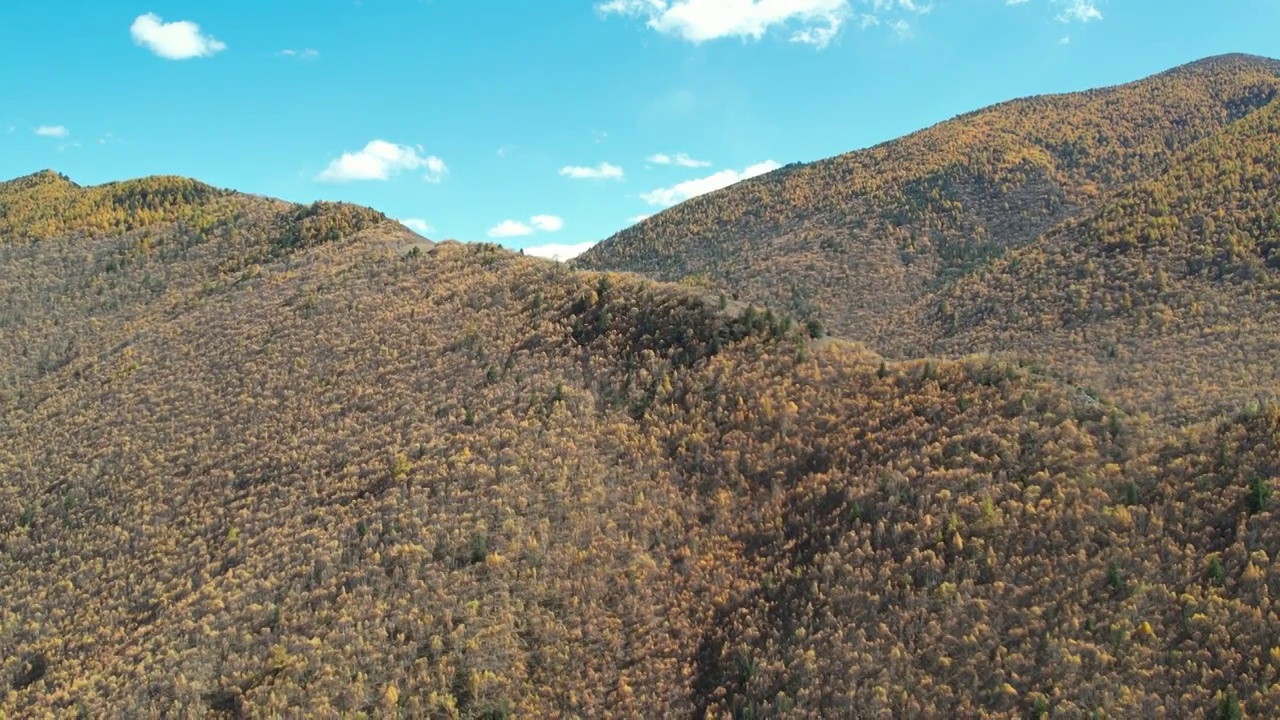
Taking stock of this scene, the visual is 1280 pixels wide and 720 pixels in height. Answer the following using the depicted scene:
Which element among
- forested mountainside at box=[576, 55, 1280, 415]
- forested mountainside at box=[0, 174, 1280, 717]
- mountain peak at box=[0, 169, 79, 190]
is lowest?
forested mountainside at box=[0, 174, 1280, 717]

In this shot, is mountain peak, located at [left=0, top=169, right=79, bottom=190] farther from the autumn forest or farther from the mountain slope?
the mountain slope

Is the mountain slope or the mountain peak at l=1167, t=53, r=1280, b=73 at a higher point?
the mountain peak at l=1167, t=53, r=1280, b=73

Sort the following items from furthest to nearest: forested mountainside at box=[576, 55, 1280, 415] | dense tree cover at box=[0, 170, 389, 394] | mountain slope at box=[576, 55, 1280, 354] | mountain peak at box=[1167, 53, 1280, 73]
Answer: mountain peak at box=[1167, 53, 1280, 73] → mountain slope at box=[576, 55, 1280, 354] → forested mountainside at box=[576, 55, 1280, 415] → dense tree cover at box=[0, 170, 389, 394]

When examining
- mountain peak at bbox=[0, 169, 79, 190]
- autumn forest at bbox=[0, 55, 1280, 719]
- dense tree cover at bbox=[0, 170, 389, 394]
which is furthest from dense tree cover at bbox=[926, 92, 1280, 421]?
mountain peak at bbox=[0, 169, 79, 190]

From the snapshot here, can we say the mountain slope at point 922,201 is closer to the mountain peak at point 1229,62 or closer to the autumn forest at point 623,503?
the mountain peak at point 1229,62

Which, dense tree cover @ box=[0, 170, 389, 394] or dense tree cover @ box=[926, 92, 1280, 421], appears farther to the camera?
dense tree cover @ box=[0, 170, 389, 394]

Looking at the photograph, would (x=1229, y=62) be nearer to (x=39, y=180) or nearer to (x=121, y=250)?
(x=121, y=250)

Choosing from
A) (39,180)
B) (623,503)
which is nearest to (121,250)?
(39,180)
